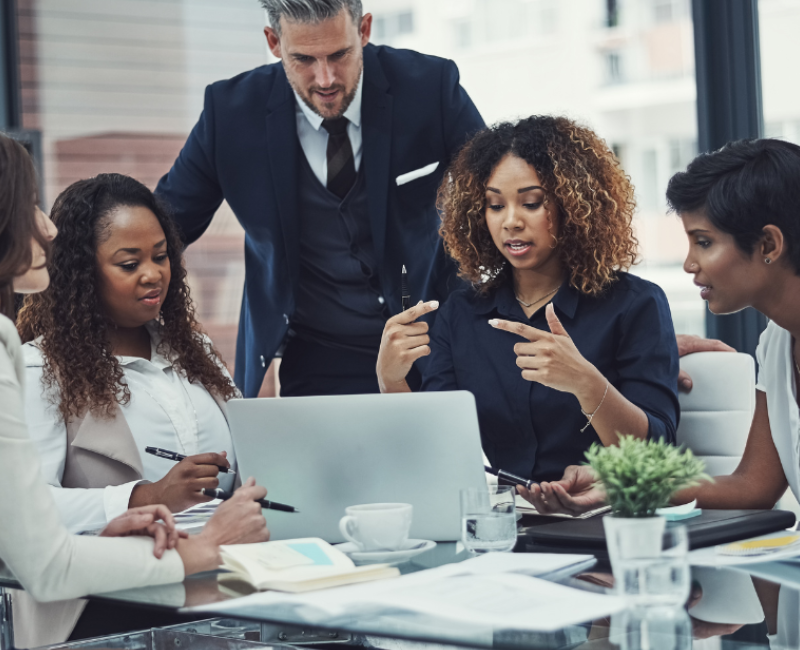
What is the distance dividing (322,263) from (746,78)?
52.2 inches

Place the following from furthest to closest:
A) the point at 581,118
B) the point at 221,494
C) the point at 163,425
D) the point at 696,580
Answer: the point at 581,118 < the point at 163,425 < the point at 221,494 < the point at 696,580

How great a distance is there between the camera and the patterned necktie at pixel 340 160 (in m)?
2.57

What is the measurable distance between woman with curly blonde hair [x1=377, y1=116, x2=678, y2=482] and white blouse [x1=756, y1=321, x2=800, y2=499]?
22cm

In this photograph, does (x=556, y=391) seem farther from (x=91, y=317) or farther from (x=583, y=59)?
(x=583, y=59)

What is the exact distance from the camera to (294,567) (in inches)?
48.6

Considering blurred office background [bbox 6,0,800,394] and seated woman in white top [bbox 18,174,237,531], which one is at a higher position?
blurred office background [bbox 6,0,800,394]

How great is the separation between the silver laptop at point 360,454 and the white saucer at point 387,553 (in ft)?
0.25

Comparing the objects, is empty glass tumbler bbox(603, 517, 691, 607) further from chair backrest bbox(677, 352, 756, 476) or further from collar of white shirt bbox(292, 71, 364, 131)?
collar of white shirt bbox(292, 71, 364, 131)

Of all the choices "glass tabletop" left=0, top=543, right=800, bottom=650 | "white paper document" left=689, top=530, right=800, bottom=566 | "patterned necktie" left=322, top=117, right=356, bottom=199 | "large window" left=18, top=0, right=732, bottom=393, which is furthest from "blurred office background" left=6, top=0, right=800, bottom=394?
"glass tabletop" left=0, top=543, right=800, bottom=650

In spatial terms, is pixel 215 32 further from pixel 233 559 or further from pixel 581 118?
pixel 233 559

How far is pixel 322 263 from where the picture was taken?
2.59 m

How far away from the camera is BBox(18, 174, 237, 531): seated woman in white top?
1881 mm

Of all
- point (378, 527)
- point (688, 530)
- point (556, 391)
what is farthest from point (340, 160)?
point (688, 530)

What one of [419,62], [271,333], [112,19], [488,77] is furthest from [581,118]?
[112,19]
